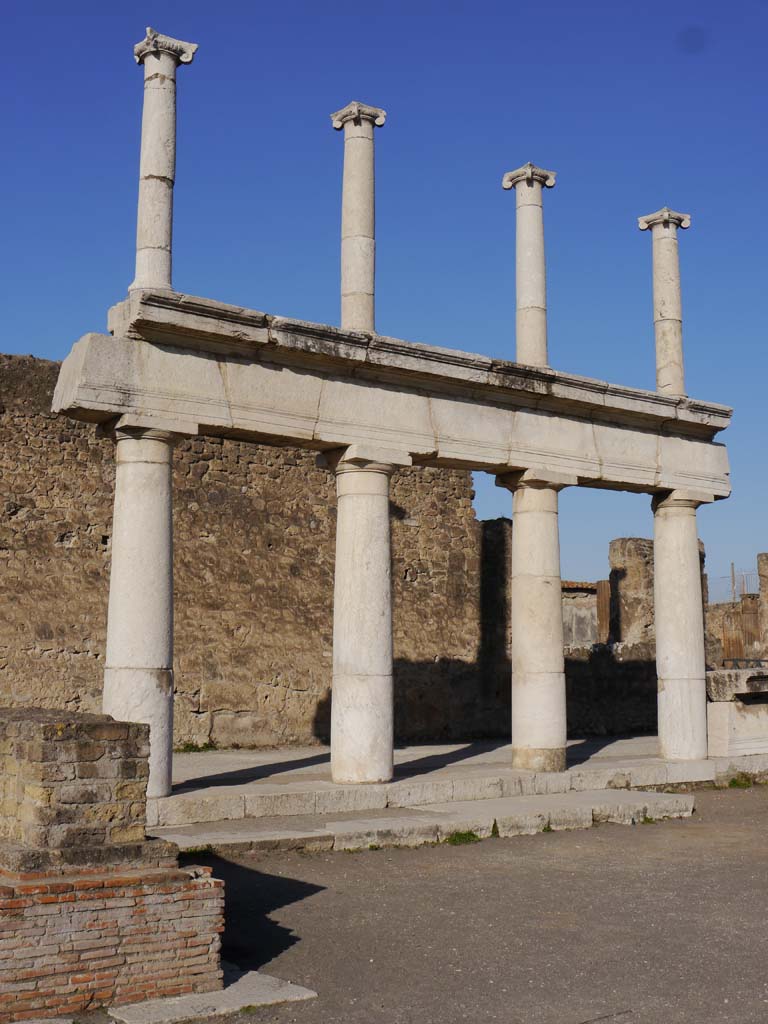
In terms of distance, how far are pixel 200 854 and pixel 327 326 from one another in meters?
4.63

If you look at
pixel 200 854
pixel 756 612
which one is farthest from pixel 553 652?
pixel 756 612

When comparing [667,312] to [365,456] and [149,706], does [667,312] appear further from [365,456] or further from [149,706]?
[149,706]

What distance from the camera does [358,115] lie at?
10.8 m

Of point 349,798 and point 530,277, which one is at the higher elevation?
point 530,277

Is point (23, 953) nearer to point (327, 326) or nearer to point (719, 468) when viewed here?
point (327, 326)

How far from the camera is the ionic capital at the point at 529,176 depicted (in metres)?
12.2

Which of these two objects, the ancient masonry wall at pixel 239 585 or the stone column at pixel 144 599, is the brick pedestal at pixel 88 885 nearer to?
the stone column at pixel 144 599

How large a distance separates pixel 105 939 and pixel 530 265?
8850 millimetres

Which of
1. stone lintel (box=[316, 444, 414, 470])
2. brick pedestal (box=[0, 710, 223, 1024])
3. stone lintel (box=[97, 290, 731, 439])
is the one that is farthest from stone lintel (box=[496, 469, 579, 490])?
brick pedestal (box=[0, 710, 223, 1024])

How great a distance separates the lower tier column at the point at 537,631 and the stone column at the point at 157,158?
4405 millimetres

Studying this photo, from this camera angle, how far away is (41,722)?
525 centimetres

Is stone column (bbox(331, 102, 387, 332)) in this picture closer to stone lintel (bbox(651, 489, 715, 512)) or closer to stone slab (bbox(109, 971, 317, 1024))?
stone lintel (bbox(651, 489, 715, 512))

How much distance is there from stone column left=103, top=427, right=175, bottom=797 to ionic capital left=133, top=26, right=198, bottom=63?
317 centimetres

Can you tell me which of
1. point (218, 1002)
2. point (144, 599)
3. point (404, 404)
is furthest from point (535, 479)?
point (218, 1002)
